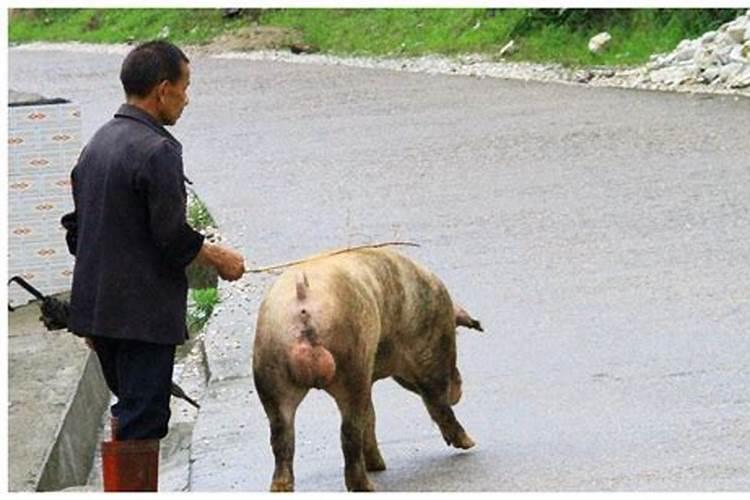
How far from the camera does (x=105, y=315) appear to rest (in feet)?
21.7

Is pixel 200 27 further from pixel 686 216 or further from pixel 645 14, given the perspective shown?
pixel 686 216

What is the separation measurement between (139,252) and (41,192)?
16.7 feet

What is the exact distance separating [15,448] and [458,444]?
2.19m

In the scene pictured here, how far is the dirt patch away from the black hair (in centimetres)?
1919

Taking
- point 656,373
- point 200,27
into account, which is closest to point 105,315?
point 656,373

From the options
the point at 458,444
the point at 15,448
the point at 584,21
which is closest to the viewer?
the point at 458,444

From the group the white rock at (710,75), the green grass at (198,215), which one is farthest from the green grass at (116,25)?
the green grass at (198,215)

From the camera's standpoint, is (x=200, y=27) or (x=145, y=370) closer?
(x=145, y=370)

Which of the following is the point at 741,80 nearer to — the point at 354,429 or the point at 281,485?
the point at 354,429

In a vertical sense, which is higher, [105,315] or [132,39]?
[105,315]

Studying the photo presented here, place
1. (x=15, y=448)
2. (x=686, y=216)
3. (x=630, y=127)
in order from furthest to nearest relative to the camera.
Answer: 1. (x=630, y=127)
2. (x=686, y=216)
3. (x=15, y=448)

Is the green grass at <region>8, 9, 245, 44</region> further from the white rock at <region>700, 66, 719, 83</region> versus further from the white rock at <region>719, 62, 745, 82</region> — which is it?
the white rock at <region>719, 62, 745, 82</region>

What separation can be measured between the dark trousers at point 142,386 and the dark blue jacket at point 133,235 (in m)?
0.08

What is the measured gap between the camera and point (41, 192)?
1152cm
